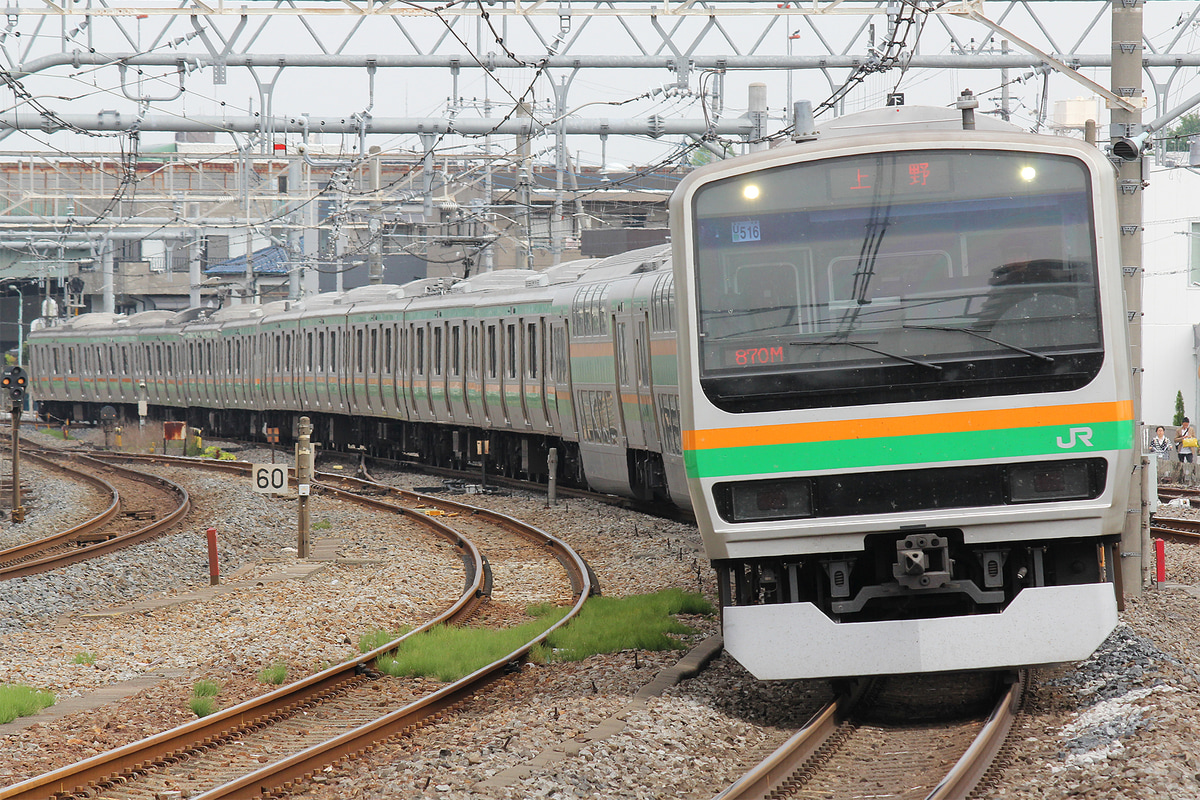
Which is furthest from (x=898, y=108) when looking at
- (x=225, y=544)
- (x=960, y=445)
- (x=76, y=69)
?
(x=76, y=69)

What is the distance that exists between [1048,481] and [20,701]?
5.49 metres

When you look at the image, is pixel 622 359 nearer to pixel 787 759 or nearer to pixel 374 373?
pixel 787 759

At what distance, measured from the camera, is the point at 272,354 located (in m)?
32.2

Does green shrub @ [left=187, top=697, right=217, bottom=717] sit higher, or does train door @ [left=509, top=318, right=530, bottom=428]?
train door @ [left=509, top=318, right=530, bottom=428]

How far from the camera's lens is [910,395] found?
6.56 metres

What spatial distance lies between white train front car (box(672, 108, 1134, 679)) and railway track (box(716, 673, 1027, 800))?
1.11 feet

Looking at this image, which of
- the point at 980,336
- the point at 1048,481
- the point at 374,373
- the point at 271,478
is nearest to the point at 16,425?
the point at 271,478

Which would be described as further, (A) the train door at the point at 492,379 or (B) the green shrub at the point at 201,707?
(A) the train door at the point at 492,379

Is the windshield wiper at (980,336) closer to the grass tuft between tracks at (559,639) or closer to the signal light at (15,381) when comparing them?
the grass tuft between tracks at (559,639)

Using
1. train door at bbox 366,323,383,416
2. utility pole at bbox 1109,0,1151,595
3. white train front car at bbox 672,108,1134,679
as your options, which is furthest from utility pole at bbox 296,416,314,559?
train door at bbox 366,323,383,416

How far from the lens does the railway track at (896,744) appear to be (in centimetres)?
559

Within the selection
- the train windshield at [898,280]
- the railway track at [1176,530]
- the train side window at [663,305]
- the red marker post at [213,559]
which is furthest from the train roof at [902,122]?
the red marker post at [213,559]

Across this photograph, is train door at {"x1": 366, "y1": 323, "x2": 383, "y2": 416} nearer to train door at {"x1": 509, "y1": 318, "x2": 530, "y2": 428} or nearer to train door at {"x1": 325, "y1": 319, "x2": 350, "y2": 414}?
train door at {"x1": 325, "y1": 319, "x2": 350, "y2": 414}

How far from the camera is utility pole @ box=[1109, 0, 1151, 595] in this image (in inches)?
328
